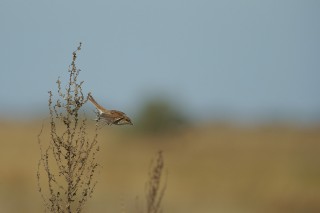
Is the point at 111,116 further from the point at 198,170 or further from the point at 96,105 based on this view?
the point at 198,170

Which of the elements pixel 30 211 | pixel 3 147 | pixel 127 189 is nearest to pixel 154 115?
pixel 3 147

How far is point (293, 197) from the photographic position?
25500 millimetres

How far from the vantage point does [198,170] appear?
3131 centimetres

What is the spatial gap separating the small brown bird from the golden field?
12577 mm

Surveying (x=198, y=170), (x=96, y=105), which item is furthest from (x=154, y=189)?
(x=198, y=170)

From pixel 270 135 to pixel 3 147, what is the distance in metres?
13.2

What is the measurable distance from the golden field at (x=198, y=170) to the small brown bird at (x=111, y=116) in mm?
12577

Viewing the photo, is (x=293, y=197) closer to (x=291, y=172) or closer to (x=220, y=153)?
(x=291, y=172)

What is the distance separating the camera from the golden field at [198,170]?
24.1 m

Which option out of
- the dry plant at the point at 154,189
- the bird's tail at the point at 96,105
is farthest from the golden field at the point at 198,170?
the bird's tail at the point at 96,105

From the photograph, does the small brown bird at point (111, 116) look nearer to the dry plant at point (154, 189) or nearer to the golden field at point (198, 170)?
the dry plant at point (154, 189)

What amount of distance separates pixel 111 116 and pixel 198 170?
81.7ft

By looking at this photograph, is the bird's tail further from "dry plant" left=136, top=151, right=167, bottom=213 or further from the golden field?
the golden field

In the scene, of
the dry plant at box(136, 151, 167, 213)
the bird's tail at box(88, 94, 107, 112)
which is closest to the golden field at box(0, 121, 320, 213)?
the dry plant at box(136, 151, 167, 213)
